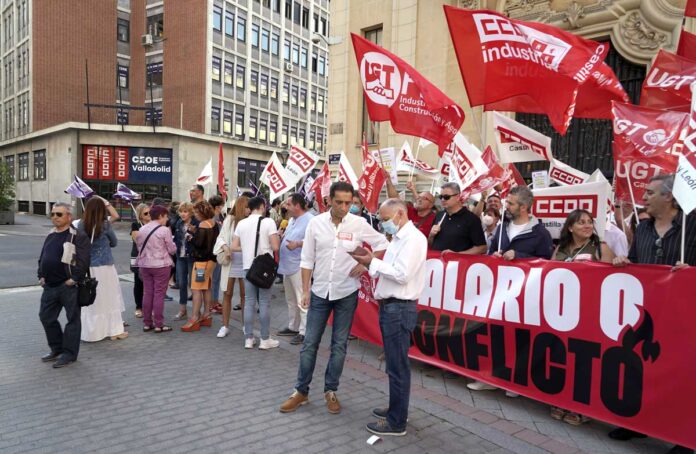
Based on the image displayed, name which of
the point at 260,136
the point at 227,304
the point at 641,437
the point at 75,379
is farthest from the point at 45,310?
the point at 260,136

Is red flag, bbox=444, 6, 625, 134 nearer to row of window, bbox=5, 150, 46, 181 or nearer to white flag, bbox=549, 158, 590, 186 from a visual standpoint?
white flag, bbox=549, 158, 590, 186

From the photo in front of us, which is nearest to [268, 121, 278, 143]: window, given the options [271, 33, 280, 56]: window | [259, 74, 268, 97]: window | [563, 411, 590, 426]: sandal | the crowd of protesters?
[259, 74, 268, 97]: window

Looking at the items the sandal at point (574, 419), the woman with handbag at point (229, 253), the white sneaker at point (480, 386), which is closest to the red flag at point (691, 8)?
the sandal at point (574, 419)

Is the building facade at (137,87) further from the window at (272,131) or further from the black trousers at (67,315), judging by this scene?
the black trousers at (67,315)

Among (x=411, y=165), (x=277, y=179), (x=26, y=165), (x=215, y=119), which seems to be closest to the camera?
(x=277, y=179)

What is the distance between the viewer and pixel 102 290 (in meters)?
6.57

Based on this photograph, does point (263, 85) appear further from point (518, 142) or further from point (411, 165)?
point (518, 142)

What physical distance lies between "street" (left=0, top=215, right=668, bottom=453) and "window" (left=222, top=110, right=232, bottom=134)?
39.2 metres

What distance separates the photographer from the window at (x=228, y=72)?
4375cm

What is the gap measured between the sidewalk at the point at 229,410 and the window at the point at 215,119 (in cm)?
3828

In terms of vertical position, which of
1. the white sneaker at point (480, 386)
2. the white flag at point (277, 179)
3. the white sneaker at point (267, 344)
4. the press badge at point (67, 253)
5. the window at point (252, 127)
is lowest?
the white sneaker at point (267, 344)

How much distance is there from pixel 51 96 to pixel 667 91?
49.9 metres

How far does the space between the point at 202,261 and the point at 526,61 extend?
5139 mm

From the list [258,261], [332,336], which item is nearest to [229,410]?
[332,336]
